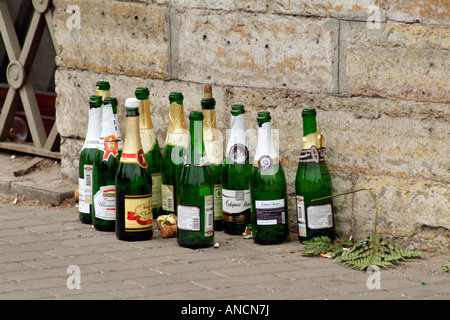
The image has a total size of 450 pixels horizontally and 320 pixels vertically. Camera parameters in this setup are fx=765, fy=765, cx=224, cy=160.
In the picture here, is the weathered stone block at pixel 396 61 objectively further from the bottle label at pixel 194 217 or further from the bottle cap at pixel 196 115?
the bottle label at pixel 194 217

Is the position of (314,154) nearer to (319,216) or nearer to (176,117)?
(319,216)

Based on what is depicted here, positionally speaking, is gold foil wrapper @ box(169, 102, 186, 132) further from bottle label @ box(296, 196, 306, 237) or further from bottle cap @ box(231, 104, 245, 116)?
A: bottle label @ box(296, 196, 306, 237)

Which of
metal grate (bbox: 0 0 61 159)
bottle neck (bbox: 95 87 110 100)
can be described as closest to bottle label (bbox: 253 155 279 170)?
bottle neck (bbox: 95 87 110 100)

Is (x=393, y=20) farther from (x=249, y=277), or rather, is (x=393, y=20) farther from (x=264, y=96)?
(x=249, y=277)

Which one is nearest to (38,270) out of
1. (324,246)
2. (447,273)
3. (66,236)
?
(66,236)

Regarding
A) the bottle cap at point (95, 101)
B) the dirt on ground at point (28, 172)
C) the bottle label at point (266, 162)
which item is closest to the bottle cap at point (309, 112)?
the bottle label at point (266, 162)

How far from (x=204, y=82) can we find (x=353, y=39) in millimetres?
1075

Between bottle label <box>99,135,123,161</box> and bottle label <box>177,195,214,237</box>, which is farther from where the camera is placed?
bottle label <box>99,135,123,161</box>

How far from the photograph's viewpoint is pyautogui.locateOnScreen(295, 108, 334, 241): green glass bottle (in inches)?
171

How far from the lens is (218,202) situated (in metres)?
4.69

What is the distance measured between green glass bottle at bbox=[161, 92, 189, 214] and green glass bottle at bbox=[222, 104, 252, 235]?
341mm

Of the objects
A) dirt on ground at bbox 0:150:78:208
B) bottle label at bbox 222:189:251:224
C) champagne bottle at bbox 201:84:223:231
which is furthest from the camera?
dirt on ground at bbox 0:150:78:208

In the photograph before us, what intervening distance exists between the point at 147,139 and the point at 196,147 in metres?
0.67

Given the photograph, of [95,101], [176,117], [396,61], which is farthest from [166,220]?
[396,61]
